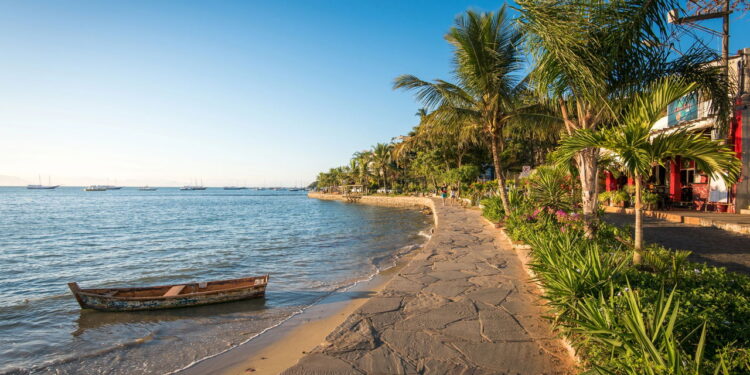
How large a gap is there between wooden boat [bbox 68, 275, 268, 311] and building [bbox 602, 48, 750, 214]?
1020 centimetres

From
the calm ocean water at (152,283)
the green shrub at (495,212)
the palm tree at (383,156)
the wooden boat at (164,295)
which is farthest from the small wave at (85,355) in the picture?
the palm tree at (383,156)

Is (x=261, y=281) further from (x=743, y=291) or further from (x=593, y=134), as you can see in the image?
(x=743, y=291)

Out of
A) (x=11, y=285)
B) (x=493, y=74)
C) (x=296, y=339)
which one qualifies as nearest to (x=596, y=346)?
(x=296, y=339)

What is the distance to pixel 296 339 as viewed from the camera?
5.62 m

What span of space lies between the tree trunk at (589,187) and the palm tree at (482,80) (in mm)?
4702

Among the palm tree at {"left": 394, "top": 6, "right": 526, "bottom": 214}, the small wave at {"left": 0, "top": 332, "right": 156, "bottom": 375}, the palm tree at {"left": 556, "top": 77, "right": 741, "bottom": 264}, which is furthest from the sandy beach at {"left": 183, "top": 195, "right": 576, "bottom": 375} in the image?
the palm tree at {"left": 394, "top": 6, "right": 526, "bottom": 214}

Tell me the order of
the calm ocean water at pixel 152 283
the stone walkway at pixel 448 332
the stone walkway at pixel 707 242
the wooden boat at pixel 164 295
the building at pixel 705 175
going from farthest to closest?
the building at pixel 705 175
the wooden boat at pixel 164 295
the stone walkway at pixel 707 242
the calm ocean water at pixel 152 283
the stone walkway at pixel 448 332

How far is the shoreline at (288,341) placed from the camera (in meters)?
4.65

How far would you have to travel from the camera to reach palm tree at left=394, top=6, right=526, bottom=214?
11.1 metres

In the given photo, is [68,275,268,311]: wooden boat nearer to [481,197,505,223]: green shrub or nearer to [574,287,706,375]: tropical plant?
[574,287,706,375]: tropical plant

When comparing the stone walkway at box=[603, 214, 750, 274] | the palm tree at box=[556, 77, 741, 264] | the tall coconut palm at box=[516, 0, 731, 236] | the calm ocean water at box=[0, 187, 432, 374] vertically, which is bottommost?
the calm ocean water at box=[0, 187, 432, 374]

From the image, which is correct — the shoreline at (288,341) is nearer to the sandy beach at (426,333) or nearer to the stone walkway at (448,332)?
the sandy beach at (426,333)

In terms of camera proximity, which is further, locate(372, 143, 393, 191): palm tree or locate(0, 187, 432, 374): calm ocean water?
locate(372, 143, 393, 191): palm tree

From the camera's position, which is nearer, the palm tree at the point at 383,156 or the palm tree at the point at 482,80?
the palm tree at the point at 482,80
